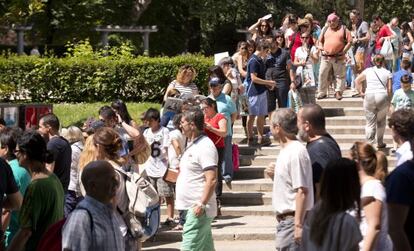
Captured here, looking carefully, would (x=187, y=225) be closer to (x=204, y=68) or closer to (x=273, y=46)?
(x=273, y=46)

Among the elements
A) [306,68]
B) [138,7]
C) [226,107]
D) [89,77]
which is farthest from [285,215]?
[138,7]

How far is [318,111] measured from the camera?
866 centimetres

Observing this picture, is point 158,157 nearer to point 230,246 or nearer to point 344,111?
point 230,246

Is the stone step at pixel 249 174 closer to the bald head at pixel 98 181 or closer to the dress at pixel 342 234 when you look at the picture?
the bald head at pixel 98 181

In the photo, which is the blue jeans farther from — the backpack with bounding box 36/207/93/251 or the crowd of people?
the backpack with bounding box 36/207/93/251

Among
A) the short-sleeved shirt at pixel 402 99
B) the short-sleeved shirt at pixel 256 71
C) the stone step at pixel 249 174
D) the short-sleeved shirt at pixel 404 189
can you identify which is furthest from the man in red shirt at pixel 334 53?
the short-sleeved shirt at pixel 404 189

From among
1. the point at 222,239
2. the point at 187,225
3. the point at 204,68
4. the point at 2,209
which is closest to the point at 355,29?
the point at 204,68

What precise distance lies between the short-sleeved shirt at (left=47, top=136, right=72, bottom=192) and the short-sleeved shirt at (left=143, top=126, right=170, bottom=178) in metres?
2.74

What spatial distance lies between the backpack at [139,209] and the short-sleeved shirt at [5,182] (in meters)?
0.94

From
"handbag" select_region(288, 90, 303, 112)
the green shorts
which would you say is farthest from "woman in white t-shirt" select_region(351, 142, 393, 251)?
"handbag" select_region(288, 90, 303, 112)

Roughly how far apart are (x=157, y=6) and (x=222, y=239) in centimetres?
3004

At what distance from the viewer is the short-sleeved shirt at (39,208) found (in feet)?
25.5

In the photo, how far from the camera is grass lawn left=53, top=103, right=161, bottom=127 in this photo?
21.2 meters

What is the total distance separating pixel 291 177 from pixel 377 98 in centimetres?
881
